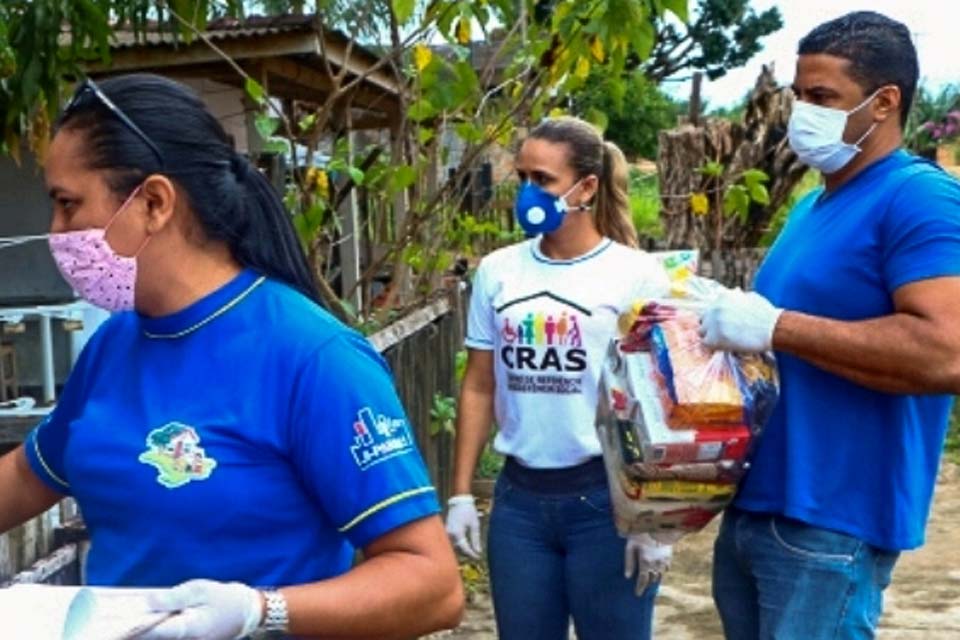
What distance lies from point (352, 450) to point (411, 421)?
14.0 feet

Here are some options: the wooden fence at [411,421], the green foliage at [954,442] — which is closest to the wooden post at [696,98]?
the green foliage at [954,442]

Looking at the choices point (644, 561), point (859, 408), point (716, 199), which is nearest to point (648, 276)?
point (644, 561)

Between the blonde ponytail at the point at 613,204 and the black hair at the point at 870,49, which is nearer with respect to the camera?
the black hair at the point at 870,49

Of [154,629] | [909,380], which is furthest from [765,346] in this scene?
[154,629]

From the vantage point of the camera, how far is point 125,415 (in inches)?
77.9

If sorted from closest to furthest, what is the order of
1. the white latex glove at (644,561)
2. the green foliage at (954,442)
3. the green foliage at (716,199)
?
the white latex glove at (644,561) < the green foliage at (954,442) < the green foliage at (716,199)

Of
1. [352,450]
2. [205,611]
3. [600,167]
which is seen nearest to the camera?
[205,611]

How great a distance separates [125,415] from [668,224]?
1051 centimetres

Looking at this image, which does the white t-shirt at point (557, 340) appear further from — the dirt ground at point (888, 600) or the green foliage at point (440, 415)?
the green foliage at point (440, 415)

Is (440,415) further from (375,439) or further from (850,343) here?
(375,439)

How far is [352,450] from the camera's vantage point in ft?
6.09

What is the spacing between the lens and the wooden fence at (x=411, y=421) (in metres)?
3.59

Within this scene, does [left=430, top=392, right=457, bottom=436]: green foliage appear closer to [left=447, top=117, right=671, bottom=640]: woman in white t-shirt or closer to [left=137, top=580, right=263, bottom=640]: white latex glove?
[left=447, top=117, right=671, bottom=640]: woman in white t-shirt

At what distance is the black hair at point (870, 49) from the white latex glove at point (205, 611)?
1.70m
